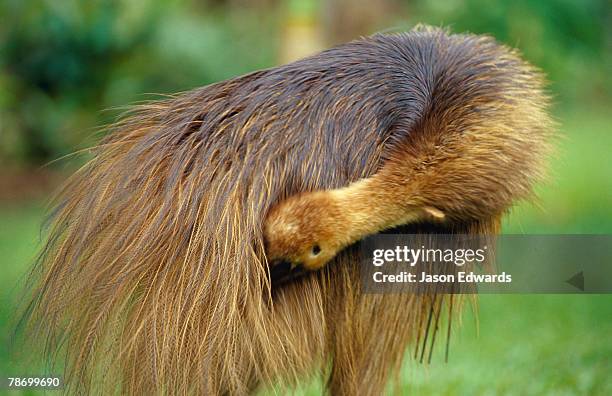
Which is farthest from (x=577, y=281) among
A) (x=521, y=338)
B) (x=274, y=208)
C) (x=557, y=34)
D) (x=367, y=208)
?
(x=557, y=34)

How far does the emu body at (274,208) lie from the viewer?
1.73m

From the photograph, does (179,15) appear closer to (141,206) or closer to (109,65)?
(109,65)

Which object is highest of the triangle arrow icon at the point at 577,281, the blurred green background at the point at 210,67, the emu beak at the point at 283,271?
the blurred green background at the point at 210,67

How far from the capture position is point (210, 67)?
553 cm

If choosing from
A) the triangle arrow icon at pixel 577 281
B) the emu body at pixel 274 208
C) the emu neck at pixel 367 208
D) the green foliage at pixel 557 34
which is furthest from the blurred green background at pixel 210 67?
the emu neck at pixel 367 208

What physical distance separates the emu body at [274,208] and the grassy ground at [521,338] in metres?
0.22

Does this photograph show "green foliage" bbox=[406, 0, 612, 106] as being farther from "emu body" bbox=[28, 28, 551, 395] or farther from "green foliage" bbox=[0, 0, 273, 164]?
A: "emu body" bbox=[28, 28, 551, 395]

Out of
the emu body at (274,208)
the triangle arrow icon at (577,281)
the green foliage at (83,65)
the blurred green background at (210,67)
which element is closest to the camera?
the emu body at (274,208)

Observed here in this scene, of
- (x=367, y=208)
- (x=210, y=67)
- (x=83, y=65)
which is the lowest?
(x=367, y=208)

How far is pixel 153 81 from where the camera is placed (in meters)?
5.27

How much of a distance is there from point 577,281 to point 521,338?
0.65 m

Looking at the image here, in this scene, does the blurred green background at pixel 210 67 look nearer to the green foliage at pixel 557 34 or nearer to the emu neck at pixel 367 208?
the green foliage at pixel 557 34

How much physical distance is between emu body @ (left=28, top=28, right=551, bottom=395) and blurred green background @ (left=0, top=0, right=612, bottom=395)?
44.6 inches

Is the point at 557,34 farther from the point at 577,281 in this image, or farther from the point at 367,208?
the point at 367,208
